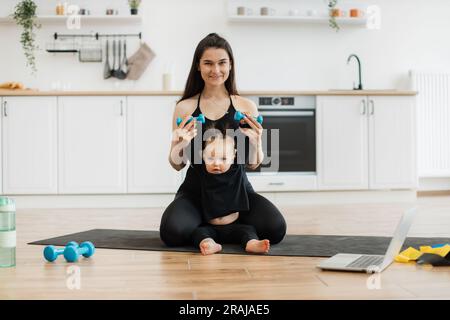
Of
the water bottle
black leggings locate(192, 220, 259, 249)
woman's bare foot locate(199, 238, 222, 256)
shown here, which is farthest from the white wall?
the water bottle

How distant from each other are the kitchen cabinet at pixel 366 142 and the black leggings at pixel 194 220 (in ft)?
7.86

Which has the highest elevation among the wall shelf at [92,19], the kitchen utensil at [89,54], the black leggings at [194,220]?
the wall shelf at [92,19]

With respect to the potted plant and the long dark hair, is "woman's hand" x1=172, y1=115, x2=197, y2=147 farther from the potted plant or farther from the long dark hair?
the potted plant

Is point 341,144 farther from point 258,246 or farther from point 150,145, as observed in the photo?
point 258,246

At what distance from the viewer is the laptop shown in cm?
165

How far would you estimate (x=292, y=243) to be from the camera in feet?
7.45

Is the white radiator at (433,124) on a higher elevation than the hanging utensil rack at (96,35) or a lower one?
lower

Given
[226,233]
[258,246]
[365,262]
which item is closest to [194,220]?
[226,233]

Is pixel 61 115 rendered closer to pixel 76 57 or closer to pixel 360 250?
pixel 76 57

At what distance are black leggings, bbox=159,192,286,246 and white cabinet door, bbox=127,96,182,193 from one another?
7.14ft

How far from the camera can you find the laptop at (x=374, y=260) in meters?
1.65

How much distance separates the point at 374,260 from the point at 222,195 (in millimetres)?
654

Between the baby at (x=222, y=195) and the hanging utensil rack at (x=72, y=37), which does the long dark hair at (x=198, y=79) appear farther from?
the hanging utensil rack at (x=72, y=37)

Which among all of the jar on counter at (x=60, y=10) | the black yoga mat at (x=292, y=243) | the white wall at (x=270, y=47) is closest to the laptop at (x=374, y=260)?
the black yoga mat at (x=292, y=243)
